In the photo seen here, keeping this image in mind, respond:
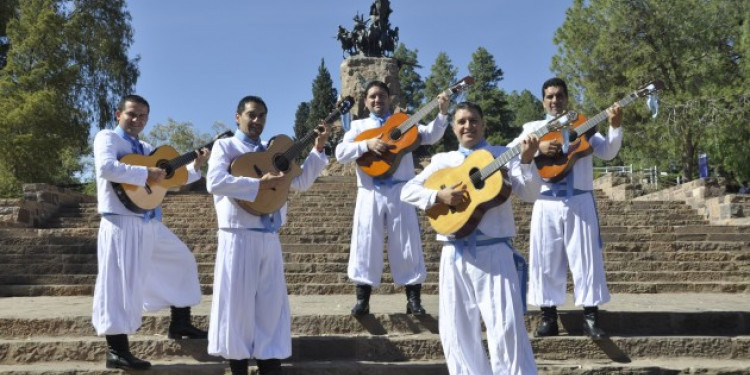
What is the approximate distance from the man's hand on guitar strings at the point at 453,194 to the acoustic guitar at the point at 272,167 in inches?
41.3

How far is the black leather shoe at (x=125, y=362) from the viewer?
5.01 meters

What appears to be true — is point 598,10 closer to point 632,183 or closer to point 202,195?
point 632,183

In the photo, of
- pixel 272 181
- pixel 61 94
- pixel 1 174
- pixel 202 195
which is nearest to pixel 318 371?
pixel 272 181

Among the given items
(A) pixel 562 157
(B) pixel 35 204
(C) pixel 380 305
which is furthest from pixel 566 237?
(B) pixel 35 204

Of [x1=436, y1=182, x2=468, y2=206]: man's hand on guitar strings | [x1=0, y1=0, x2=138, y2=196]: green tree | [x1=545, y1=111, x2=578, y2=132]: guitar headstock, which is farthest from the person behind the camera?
[x1=0, y1=0, x2=138, y2=196]: green tree

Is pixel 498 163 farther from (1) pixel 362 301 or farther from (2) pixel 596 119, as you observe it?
A: (1) pixel 362 301

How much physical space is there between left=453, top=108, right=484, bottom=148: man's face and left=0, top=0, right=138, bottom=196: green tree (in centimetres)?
1861

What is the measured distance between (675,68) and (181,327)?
25592mm

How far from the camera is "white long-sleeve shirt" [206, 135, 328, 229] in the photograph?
4648 millimetres

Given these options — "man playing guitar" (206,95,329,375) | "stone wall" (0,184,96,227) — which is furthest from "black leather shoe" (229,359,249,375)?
"stone wall" (0,184,96,227)

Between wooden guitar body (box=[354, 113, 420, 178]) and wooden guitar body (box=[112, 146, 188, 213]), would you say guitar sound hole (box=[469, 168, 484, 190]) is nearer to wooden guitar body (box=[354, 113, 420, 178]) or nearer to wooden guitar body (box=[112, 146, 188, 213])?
wooden guitar body (box=[354, 113, 420, 178])

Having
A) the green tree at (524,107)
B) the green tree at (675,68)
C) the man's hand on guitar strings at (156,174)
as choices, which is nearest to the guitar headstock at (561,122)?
the man's hand on guitar strings at (156,174)

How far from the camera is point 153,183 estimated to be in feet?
17.6

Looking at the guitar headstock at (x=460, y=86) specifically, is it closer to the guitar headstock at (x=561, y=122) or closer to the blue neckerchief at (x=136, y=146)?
the guitar headstock at (x=561, y=122)
